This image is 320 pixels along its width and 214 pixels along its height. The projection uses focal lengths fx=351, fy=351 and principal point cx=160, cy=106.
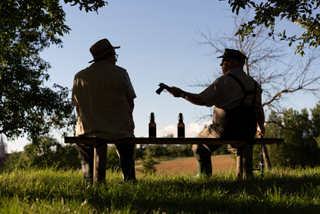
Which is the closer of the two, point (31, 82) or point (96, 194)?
point (96, 194)

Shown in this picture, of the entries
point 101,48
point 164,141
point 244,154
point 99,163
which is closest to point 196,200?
point 164,141

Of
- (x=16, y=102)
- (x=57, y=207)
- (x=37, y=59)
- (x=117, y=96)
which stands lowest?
(x=57, y=207)

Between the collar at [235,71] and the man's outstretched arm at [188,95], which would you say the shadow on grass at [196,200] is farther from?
the collar at [235,71]

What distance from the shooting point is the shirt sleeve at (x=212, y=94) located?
5.16 metres

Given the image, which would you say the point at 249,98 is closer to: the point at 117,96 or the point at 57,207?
the point at 117,96

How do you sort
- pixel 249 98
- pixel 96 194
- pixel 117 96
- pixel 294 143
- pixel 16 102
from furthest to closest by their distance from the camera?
pixel 294 143 → pixel 16 102 → pixel 249 98 → pixel 117 96 → pixel 96 194

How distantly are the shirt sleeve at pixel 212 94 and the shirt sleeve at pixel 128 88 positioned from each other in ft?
3.28

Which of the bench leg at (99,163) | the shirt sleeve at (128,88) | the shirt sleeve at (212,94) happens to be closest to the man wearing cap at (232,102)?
the shirt sleeve at (212,94)

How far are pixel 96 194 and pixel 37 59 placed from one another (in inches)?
652

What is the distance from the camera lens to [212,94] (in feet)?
17.1

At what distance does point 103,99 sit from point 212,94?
1.60 metres

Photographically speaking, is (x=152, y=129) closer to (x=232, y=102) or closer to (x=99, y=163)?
(x=99, y=163)

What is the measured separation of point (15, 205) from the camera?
3.61 m

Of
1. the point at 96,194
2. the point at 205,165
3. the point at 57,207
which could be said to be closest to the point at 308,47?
the point at 205,165
